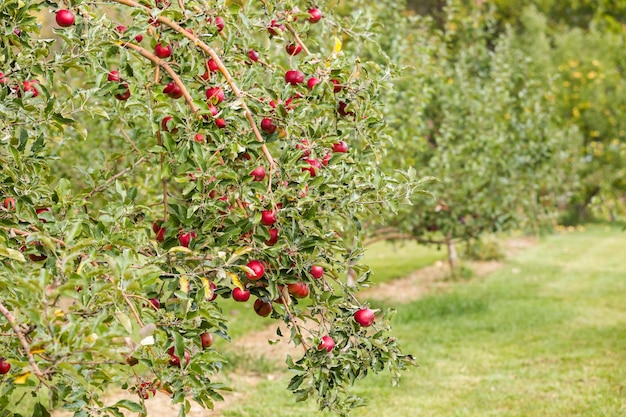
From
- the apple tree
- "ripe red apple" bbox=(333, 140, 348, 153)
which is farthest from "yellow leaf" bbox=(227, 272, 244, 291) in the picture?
"ripe red apple" bbox=(333, 140, 348, 153)

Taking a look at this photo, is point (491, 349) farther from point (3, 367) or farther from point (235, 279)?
point (3, 367)

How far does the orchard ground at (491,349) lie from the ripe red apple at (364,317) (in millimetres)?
1276

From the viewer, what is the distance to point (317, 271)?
2775 mm

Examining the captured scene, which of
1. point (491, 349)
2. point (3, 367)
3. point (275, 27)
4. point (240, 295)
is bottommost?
point (491, 349)

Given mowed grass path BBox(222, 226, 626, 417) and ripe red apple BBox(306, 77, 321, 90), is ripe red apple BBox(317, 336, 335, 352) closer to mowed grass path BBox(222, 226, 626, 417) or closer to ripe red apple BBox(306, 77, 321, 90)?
ripe red apple BBox(306, 77, 321, 90)

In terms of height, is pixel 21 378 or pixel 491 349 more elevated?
pixel 21 378

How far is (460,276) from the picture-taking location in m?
11.5

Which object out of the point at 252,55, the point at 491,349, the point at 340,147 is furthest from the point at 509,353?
the point at 252,55

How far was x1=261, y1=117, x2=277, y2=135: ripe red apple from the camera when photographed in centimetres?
290

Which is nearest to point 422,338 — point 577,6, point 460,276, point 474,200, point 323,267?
point 474,200

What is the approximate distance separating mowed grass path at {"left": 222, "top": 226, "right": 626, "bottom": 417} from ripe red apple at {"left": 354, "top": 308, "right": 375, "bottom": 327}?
8.00 ft

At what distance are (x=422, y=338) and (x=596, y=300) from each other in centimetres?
288

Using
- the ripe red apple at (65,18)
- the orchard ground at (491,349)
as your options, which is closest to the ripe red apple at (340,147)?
the ripe red apple at (65,18)

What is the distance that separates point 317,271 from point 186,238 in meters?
0.49
